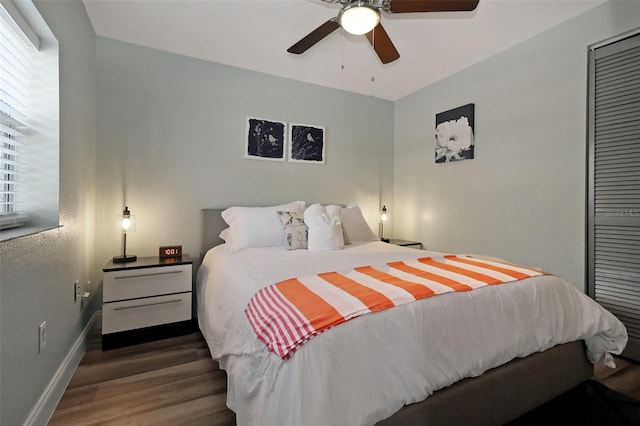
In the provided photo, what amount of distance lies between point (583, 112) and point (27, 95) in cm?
373

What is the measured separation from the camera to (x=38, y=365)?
1.37m

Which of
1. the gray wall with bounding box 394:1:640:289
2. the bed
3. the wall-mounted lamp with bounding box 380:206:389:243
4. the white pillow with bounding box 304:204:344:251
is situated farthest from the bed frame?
the wall-mounted lamp with bounding box 380:206:389:243

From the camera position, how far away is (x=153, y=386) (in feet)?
5.70

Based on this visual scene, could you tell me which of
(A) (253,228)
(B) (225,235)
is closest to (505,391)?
(A) (253,228)

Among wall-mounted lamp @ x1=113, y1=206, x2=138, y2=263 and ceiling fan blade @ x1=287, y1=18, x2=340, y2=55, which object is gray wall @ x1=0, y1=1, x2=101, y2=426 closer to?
wall-mounted lamp @ x1=113, y1=206, x2=138, y2=263

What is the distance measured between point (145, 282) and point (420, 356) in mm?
2108

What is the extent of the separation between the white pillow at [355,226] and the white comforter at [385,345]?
1.11 meters

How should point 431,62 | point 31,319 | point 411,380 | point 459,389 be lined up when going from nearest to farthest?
point 411,380 < point 459,389 < point 31,319 < point 431,62

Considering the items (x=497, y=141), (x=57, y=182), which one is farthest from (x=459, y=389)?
(x=497, y=141)

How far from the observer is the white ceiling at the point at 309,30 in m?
2.18

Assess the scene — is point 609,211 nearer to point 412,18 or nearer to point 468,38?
point 468,38

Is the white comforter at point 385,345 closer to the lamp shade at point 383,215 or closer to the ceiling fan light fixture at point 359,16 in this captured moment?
the ceiling fan light fixture at point 359,16

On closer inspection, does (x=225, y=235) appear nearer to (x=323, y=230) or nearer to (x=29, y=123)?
(x=323, y=230)

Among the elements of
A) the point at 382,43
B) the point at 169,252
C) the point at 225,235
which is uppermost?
the point at 382,43
